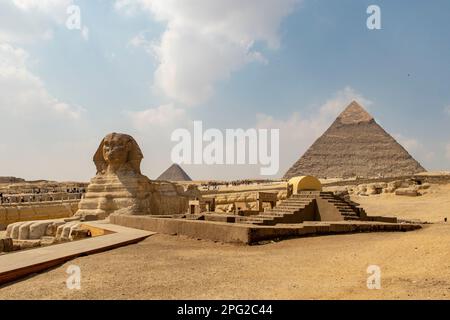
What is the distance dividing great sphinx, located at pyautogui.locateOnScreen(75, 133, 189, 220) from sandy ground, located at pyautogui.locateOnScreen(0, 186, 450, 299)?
9.04 meters

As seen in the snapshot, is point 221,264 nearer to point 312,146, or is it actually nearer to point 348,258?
point 348,258

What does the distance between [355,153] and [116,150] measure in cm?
13178

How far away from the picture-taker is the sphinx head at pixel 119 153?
56.1 ft

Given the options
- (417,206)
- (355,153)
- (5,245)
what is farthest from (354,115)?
(5,245)

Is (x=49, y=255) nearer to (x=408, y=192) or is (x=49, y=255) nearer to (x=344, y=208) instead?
(x=344, y=208)

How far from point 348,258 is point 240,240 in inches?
87.0

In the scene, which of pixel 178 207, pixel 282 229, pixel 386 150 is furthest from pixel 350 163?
pixel 282 229

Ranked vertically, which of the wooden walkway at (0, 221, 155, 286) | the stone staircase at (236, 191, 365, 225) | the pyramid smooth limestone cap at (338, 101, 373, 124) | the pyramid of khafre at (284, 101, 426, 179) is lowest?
the wooden walkway at (0, 221, 155, 286)

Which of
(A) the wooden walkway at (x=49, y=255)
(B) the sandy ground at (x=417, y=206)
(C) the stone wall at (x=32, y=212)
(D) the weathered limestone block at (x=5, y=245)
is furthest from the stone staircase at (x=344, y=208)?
(C) the stone wall at (x=32, y=212)

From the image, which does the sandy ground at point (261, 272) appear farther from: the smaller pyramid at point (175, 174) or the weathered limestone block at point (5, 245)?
the smaller pyramid at point (175, 174)

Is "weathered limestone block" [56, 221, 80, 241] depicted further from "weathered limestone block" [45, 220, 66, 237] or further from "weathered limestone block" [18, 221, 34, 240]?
"weathered limestone block" [18, 221, 34, 240]

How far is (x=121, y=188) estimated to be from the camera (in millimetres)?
16516

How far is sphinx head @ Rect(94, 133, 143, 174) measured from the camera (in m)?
17.1

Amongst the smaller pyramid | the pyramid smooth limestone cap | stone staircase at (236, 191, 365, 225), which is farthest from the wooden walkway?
the pyramid smooth limestone cap
